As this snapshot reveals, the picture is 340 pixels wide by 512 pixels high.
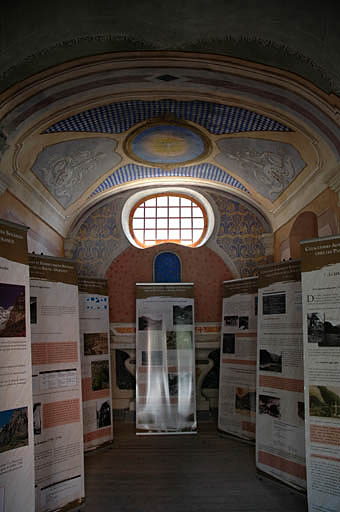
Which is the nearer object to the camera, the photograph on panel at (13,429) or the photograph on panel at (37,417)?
the photograph on panel at (13,429)

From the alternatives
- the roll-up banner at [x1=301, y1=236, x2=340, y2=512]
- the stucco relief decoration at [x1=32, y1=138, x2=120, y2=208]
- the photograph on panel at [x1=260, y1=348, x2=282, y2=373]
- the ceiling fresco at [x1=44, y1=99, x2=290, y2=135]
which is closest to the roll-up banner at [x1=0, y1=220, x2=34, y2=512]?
the roll-up banner at [x1=301, y1=236, x2=340, y2=512]

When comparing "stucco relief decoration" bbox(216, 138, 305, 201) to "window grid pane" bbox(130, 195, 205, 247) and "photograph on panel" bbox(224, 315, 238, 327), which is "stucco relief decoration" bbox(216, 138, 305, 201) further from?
"photograph on panel" bbox(224, 315, 238, 327)

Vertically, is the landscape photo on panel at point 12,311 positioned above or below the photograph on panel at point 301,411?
above

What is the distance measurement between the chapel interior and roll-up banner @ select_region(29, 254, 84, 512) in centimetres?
70

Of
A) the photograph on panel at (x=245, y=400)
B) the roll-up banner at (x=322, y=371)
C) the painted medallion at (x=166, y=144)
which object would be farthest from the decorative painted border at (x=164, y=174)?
the roll-up banner at (x=322, y=371)

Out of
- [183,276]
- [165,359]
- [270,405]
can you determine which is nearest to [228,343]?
[165,359]

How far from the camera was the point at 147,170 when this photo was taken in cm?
1002

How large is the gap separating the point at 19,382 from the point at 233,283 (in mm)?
5633

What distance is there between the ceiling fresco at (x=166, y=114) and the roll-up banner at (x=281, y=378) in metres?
2.71

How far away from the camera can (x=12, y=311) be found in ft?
14.3

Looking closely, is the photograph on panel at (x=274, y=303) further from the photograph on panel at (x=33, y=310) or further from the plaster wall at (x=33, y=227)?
the plaster wall at (x=33, y=227)

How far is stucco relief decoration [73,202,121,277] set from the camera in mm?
11016

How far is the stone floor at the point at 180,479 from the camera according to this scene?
5.32 meters

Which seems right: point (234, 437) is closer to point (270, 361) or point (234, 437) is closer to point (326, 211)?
point (270, 361)
